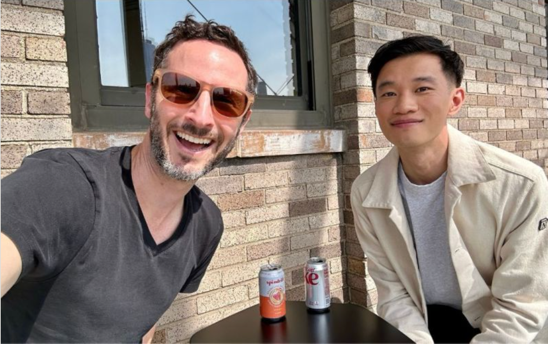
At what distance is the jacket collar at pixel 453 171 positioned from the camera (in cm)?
176

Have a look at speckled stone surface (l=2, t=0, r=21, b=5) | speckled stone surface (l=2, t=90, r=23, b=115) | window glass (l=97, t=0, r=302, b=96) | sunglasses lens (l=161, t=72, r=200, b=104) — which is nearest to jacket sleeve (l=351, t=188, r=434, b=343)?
sunglasses lens (l=161, t=72, r=200, b=104)

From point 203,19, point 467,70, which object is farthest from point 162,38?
point 467,70

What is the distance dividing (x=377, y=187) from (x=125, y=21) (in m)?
1.70

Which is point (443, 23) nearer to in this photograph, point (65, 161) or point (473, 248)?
point (473, 248)

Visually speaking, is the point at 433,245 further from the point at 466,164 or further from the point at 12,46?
the point at 12,46

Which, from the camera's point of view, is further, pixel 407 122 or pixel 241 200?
pixel 241 200

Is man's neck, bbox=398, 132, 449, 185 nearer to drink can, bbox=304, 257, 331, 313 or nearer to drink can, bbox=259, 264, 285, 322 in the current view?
drink can, bbox=304, 257, 331, 313

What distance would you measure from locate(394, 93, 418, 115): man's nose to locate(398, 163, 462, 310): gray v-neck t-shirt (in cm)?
38

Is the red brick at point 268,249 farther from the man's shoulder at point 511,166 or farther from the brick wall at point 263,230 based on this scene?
the man's shoulder at point 511,166

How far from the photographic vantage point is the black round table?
1.47 m

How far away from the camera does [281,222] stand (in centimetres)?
275

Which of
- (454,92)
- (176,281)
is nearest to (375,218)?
(454,92)

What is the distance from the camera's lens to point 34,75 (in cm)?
180

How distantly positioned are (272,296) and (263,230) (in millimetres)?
1051
